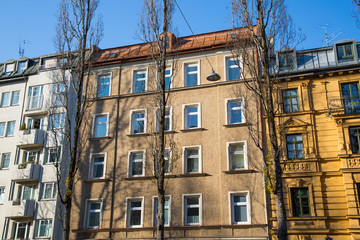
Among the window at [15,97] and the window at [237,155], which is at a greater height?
the window at [15,97]

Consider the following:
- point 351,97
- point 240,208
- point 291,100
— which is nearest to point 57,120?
point 240,208

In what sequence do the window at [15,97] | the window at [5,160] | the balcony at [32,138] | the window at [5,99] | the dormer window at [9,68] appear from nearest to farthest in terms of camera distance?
the balcony at [32,138] < the window at [5,160] < the window at [15,97] < the window at [5,99] < the dormer window at [9,68]

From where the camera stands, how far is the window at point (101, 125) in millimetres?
25453

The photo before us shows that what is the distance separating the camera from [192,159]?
22719 millimetres

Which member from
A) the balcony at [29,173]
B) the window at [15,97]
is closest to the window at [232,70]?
the balcony at [29,173]

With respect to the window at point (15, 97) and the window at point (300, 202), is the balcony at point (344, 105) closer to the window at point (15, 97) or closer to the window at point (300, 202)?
the window at point (300, 202)

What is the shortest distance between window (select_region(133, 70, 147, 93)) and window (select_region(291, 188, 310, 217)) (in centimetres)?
1125

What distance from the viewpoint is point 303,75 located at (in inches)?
873

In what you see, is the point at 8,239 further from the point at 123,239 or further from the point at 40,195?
the point at 123,239

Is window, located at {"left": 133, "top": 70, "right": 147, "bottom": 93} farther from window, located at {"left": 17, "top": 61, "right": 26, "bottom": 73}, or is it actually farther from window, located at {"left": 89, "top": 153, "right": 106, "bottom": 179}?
window, located at {"left": 17, "top": 61, "right": 26, "bottom": 73}

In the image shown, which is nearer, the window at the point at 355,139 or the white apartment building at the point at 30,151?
the window at the point at 355,139

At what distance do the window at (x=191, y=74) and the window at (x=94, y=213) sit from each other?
9.10 meters

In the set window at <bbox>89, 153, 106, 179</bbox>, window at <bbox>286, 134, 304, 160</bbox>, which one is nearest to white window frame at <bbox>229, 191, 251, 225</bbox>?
window at <bbox>286, 134, 304, 160</bbox>

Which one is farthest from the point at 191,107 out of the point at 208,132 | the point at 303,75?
the point at 303,75
